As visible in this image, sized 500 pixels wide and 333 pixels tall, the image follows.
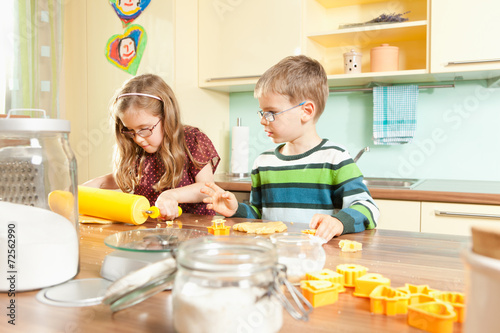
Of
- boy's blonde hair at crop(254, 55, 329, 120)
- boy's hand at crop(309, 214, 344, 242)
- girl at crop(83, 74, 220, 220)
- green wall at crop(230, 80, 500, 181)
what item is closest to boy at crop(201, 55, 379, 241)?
boy's blonde hair at crop(254, 55, 329, 120)

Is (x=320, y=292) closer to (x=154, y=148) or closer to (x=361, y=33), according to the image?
(x=154, y=148)

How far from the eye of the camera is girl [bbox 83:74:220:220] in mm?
1549

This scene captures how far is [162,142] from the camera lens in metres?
1.62

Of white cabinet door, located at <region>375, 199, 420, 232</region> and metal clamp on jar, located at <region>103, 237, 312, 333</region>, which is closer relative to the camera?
metal clamp on jar, located at <region>103, 237, 312, 333</region>

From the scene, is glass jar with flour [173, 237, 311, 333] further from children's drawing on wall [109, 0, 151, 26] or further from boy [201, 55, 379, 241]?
children's drawing on wall [109, 0, 151, 26]

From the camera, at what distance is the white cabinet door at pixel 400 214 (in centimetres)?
185

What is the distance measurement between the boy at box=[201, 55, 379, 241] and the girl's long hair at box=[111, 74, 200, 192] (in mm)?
330

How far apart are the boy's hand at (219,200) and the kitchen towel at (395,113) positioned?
4.70ft

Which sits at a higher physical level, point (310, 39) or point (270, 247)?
point (310, 39)

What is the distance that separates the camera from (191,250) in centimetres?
43

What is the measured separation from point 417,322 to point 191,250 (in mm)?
252

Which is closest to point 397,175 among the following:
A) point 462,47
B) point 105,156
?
point 462,47

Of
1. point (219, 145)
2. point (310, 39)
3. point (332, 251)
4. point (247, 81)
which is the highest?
point (310, 39)

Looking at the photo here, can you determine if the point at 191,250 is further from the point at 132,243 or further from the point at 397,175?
the point at 397,175
